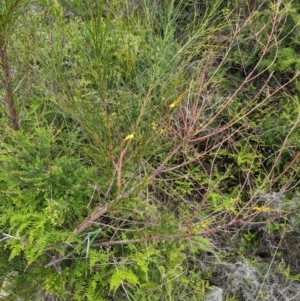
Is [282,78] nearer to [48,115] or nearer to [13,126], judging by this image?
[48,115]

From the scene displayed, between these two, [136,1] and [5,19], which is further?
[136,1]

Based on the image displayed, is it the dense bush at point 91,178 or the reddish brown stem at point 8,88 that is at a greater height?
the reddish brown stem at point 8,88

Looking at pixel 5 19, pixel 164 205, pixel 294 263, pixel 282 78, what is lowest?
pixel 294 263

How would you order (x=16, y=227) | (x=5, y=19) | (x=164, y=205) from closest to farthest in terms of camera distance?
(x=5, y=19)
(x=16, y=227)
(x=164, y=205)

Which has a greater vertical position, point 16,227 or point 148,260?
point 16,227

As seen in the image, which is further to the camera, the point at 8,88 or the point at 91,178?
the point at 91,178

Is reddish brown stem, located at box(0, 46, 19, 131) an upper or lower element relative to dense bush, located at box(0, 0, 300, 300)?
upper

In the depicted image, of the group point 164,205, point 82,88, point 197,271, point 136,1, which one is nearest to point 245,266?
point 197,271

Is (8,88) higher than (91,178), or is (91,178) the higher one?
(8,88)

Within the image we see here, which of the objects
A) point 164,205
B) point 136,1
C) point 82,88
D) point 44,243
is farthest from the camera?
point 136,1

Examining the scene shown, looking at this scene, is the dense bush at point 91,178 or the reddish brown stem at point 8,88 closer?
the reddish brown stem at point 8,88

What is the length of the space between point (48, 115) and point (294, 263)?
1735 millimetres

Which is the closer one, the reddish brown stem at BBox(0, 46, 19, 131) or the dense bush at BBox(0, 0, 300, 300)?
the reddish brown stem at BBox(0, 46, 19, 131)

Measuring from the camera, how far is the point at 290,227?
235 centimetres
